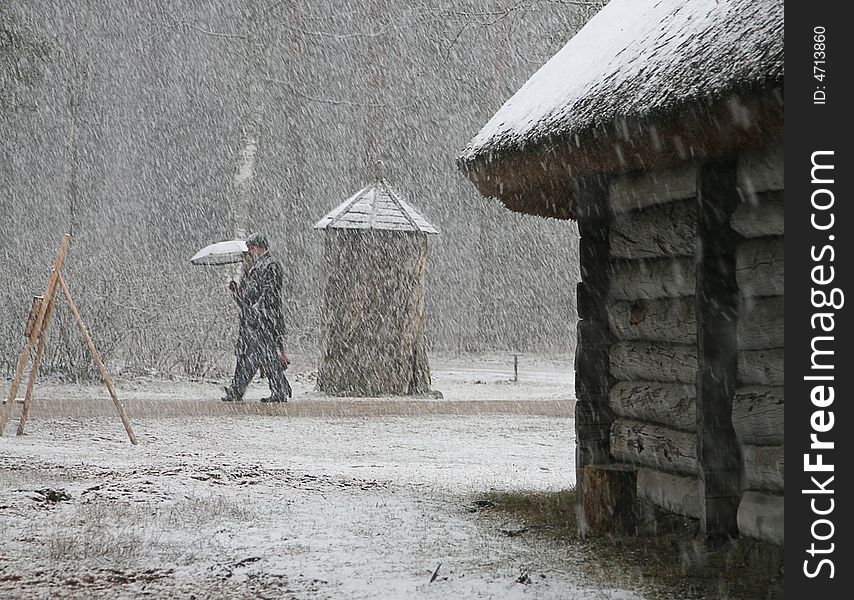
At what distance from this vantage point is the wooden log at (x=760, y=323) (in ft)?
15.7

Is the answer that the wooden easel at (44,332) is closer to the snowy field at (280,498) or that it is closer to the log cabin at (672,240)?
the snowy field at (280,498)

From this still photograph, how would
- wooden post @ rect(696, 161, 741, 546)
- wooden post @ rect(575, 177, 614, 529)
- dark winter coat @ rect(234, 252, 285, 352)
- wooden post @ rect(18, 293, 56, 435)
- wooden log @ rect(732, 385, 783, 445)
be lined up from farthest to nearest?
dark winter coat @ rect(234, 252, 285, 352), wooden post @ rect(18, 293, 56, 435), wooden post @ rect(575, 177, 614, 529), wooden post @ rect(696, 161, 741, 546), wooden log @ rect(732, 385, 783, 445)

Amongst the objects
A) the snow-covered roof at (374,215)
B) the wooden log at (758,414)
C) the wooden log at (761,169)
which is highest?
the snow-covered roof at (374,215)

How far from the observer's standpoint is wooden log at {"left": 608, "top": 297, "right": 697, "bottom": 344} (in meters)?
5.49

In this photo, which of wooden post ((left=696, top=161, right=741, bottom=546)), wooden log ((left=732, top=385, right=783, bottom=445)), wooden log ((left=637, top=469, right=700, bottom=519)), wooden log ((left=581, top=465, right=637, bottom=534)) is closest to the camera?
wooden log ((left=732, top=385, right=783, bottom=445))

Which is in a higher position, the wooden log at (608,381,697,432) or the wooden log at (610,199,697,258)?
the wooden log at (610,199,697,258)

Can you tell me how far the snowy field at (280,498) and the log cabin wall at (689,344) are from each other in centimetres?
68

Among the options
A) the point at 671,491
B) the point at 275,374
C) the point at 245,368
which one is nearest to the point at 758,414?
the point at 671,491

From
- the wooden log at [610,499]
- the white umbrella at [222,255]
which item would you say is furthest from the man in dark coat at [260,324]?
the wooden log at [610,499]

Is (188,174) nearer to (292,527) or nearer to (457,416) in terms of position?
(457,416)

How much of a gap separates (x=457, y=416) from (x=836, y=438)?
8687mm

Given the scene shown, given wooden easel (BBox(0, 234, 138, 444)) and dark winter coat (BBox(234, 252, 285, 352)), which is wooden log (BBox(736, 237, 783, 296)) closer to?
wooden easel (BBox(0, 234, 138, 444))

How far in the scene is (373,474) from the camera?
8.31 m

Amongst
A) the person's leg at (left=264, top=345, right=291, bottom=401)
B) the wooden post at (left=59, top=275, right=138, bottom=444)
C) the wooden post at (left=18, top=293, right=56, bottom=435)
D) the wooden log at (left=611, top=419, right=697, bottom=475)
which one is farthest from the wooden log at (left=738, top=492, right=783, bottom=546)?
the person's leg at (left=264, top=345, right=291, bottom=401)
